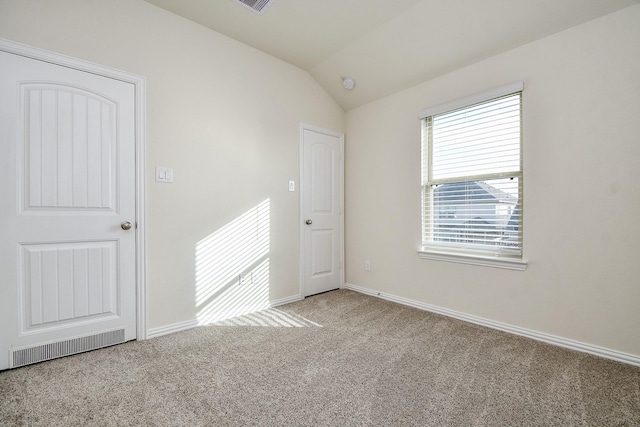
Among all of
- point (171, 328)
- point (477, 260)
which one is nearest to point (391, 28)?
point (477, 260)

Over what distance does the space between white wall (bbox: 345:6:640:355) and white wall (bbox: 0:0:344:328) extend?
171 centimetres

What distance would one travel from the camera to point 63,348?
6.82 feet

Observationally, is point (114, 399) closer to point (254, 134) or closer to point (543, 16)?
point (254, 134)

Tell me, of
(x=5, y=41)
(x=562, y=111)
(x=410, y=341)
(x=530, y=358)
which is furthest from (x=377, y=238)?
(x=5, y=41)

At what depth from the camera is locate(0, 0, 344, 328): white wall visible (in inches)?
85.0

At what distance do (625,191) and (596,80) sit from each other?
816 mm

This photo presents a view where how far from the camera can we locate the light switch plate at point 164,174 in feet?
8.11

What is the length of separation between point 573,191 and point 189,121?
3.18 metres

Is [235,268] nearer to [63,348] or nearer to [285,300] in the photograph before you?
[285,300]

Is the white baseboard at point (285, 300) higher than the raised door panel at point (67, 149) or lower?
lower

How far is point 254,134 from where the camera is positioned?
310 centimetres

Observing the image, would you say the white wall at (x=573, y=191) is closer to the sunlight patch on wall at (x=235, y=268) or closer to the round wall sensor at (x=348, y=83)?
the round wall sensor at (x=348, y=83)

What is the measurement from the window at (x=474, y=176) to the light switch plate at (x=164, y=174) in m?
2.48

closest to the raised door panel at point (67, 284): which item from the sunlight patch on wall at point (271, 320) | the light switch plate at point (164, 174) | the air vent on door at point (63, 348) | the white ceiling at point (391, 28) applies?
the air vent on door at point (63, 348)
